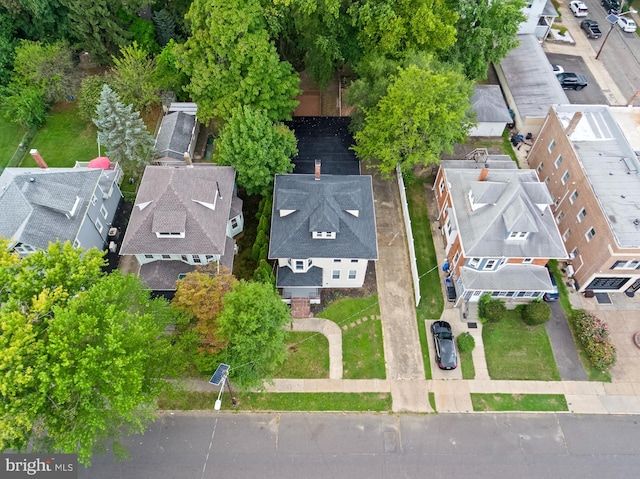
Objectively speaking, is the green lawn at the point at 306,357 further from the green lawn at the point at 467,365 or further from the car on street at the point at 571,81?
the car on street at the point at 571,81

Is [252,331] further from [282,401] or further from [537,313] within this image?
[537,313]

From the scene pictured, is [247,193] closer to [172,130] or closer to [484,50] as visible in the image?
[172,130]

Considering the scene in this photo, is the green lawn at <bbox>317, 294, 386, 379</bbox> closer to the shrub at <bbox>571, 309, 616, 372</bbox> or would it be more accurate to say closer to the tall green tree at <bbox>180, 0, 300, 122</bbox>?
the shrub at <bbox>571, 309, 616, 372</bbox>

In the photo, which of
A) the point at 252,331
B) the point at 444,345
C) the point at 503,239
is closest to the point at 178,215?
the point at 252,331

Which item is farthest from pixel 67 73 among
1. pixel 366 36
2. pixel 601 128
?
pixel 601 128

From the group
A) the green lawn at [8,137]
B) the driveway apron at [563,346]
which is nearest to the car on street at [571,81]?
the driveway apron at [563,346]

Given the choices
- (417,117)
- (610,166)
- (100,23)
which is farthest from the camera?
(100,23)
